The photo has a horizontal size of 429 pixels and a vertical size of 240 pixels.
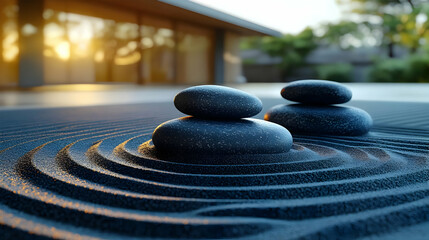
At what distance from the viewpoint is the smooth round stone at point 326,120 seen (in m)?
3.64

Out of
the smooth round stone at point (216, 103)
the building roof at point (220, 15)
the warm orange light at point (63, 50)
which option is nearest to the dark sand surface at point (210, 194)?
the smooth round stone at point (216, 103)

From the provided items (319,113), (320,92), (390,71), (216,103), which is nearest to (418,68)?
(390,71)

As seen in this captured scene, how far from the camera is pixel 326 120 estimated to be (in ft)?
12.1

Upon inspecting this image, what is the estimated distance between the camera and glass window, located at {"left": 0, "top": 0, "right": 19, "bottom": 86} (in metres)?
11.9

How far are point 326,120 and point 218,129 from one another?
155cm

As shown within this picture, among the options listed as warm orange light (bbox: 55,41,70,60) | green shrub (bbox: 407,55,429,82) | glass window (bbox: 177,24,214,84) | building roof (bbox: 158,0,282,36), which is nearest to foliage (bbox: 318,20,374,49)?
green shrub (bbox: 407,55,429,82)

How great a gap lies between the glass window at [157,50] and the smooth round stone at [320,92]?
12.4 metres

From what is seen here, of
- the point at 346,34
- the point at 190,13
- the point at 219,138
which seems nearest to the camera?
the point at 219,138

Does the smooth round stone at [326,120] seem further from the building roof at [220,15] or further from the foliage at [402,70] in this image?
the foliage at [402,70]

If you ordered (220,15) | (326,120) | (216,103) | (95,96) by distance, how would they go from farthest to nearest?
(220,15)
(95,96)
(326,120)
(216,103)

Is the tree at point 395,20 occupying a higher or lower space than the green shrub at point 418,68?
higher

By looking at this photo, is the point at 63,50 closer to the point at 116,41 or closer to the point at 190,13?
the point at 116,41

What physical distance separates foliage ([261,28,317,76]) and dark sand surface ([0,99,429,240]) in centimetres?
2676

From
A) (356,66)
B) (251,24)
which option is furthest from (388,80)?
(251,24)
